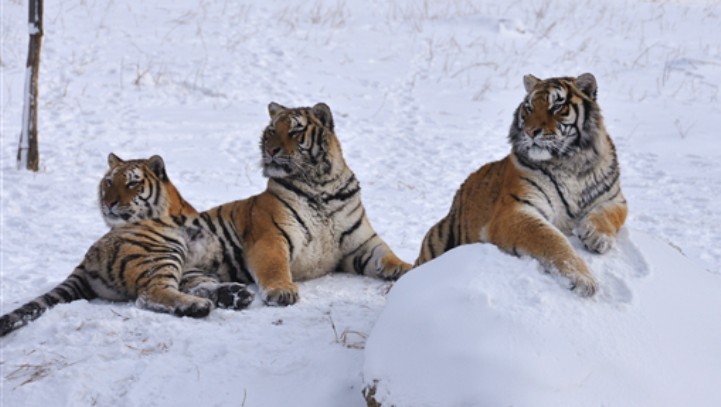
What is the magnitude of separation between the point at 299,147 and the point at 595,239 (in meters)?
2.07

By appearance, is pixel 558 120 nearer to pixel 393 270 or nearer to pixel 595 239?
pixel 595 239

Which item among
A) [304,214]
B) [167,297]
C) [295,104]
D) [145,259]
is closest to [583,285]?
[167,297]

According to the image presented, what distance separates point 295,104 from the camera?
33.0ft

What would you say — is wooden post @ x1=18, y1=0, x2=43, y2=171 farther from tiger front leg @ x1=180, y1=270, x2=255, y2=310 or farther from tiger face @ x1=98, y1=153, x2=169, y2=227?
tiger front leg @ x1=180, y1=270, x2=255, y2=310

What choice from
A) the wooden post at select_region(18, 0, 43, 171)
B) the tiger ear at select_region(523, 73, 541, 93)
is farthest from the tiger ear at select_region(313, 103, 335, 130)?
the wooden post at select_region(18, 0, 43, 171)

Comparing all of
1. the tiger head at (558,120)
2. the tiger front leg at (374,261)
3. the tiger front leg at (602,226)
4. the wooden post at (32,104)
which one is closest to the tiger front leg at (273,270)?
the tiger front leg at (374,261)

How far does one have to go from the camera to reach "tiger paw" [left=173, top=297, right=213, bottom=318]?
4.08 meters

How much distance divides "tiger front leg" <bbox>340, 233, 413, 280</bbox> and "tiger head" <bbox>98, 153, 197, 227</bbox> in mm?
1082

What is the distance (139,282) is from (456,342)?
7.34 feet

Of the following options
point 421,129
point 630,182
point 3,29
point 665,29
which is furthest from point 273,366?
point 665,29

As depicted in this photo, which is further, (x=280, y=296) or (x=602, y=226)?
(x=280, y=296)

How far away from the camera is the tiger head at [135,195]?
195 inches

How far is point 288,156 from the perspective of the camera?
5.00m

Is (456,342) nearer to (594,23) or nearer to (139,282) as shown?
(139,282)
